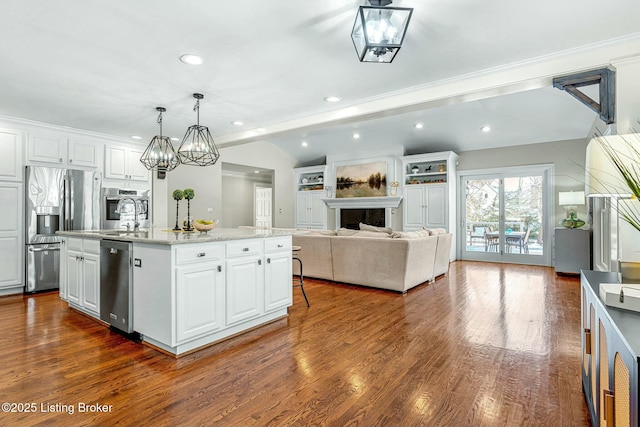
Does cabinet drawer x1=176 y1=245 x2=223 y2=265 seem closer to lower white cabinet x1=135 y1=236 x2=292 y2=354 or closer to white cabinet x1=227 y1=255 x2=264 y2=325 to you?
lower white cabinet x1=135 y1=236 x2=292 y2=354

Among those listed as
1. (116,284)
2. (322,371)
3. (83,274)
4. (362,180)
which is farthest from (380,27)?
(362,180)

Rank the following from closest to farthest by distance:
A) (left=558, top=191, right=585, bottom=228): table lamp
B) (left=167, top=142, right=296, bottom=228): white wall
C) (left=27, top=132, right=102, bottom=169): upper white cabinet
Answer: (left=27, top=132, right=102, bottom=169): upper white cabinet < (left=558, top=191, right=585, bottom=228): table lamp < (left=167, top=142, right=296, bottom=228): white wall

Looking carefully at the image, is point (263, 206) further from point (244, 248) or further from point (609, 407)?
point (609, 407)

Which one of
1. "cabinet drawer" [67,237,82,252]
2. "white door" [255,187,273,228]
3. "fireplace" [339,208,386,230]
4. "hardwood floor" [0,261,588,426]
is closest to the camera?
"hardwood floor" [0,261,588,426]

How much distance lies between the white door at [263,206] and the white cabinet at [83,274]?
7.43 meters

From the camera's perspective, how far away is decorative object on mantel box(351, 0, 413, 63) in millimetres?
2031

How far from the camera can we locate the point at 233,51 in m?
2.83

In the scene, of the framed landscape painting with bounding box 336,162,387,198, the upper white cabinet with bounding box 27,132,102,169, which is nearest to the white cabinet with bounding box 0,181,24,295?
the upper white cabinet with bounding box 27,132,102,169

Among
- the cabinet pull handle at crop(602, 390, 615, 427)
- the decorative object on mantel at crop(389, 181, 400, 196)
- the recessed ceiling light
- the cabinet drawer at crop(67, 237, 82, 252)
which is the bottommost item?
the cabinet pull handle at crop(602, 390, 615, 427)

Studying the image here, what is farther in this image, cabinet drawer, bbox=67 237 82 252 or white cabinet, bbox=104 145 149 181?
white cabinet, bbox=104 145 149 181

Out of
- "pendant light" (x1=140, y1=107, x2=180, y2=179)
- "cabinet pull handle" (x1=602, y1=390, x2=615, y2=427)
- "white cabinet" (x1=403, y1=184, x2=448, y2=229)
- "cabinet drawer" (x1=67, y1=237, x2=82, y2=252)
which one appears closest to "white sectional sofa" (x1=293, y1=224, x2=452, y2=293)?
"white cabinet" (x1=403, y1=184, x2=448, y2=229)

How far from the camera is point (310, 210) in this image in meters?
9.71

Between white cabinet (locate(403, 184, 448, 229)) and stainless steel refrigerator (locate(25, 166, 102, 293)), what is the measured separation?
6265mm

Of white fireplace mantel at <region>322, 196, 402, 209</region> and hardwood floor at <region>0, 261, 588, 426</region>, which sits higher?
white fireplace mantel at <region>322, 196, 402, 209</region>
